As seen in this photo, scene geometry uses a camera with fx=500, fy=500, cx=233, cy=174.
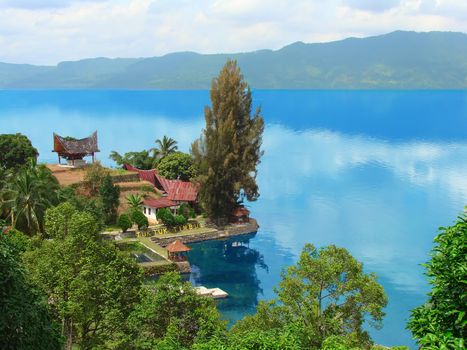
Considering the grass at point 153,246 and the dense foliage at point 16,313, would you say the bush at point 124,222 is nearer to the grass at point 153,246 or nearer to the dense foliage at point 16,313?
the grass at point 153,246

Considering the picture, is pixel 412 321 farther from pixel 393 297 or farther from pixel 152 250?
pixel 152 250

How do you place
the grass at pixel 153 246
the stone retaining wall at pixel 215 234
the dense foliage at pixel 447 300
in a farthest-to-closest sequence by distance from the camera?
the stone retaining wall at pixel 215 234, the grass at pixel 153 246, the dense foliage at pixel 447 300

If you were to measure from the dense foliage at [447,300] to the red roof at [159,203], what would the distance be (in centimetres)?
4198

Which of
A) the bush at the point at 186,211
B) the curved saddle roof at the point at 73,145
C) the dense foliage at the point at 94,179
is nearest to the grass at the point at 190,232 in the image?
the bush at the point at 186,211

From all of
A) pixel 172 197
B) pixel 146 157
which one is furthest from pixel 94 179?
pixel 146 157

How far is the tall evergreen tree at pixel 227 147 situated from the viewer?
50.5m

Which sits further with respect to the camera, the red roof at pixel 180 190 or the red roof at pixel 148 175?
the red roof at pixel 148 175

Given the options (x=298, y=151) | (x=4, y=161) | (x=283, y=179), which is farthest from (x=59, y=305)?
(x=298, y=151)

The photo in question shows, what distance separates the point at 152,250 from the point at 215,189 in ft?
37.6

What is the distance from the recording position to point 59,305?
15.2 m

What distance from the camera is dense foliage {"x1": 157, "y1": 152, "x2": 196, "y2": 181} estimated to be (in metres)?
58.0

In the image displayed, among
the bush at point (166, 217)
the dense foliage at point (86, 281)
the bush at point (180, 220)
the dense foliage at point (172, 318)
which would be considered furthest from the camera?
the bush at point (180, 220)

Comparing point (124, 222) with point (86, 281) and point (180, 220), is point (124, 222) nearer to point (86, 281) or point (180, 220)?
point (180, 220)

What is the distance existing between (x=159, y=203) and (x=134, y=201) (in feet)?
8.23
